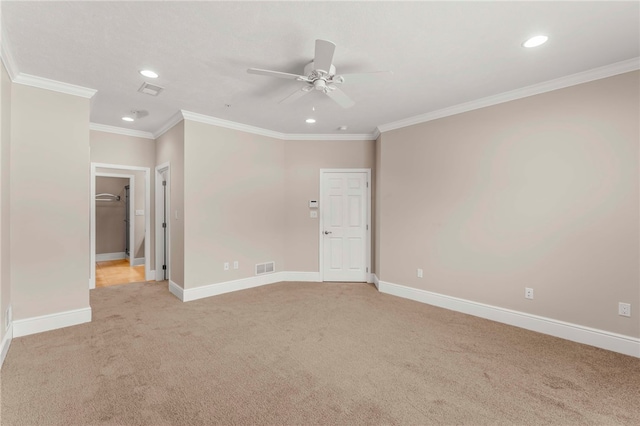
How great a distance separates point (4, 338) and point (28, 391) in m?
0.90

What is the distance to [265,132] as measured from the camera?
205 inches

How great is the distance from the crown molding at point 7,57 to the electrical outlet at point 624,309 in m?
5.75

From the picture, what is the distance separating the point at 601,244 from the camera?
9.57 feet

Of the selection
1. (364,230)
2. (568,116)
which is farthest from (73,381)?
(568,116)

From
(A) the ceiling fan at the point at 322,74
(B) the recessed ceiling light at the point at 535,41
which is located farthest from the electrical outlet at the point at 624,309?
(A) the ceiling fan at the point at 322,74

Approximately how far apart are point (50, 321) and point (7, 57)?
263 cm

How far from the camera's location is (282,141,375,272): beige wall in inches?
215

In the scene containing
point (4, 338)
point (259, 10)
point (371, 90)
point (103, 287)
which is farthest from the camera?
point (103, 287)

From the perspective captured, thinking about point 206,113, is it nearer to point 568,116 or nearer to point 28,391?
point 28,391

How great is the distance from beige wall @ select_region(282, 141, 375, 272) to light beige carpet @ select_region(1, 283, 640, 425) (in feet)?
5.89

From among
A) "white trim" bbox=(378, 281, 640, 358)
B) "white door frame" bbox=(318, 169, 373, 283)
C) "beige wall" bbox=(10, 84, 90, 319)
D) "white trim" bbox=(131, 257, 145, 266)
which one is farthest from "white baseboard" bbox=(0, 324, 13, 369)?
"white trim" bbox=(378, 281, 640, 358)

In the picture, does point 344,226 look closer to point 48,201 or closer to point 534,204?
point 534,204

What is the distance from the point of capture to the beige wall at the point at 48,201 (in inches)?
121

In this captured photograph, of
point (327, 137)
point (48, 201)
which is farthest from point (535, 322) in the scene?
point (48, 201)
